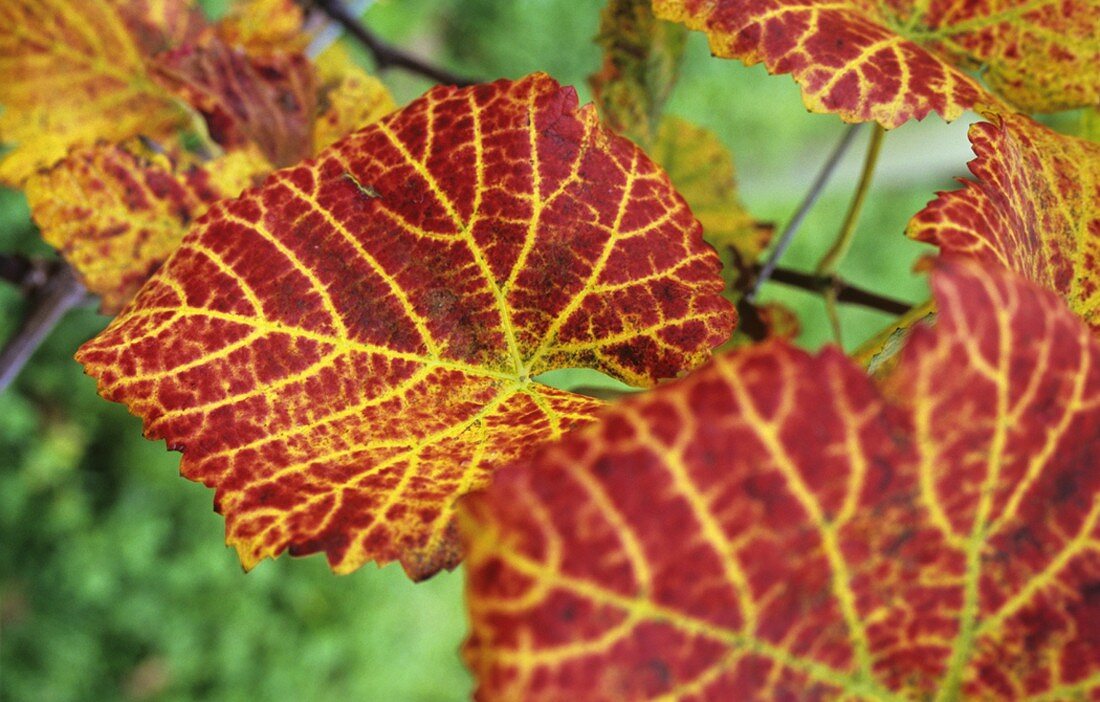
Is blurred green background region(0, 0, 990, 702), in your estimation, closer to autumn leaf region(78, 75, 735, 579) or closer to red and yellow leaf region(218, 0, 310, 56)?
red and yellow leaf region(218, 0, 310, 56)

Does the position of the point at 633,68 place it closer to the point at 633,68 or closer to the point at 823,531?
the point at 633,68

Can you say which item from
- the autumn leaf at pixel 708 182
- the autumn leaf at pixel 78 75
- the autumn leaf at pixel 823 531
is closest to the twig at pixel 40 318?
the autumn leaf at pixel 78 75

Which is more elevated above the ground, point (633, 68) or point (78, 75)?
point (78, 75)

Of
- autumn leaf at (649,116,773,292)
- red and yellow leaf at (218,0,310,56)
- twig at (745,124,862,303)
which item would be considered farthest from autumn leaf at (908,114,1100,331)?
red and yellow leaf at (218,0,310,56)

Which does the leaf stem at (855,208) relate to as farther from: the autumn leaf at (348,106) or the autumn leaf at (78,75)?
the autumn leaf at (78,75)

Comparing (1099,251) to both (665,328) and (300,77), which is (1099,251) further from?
(300,77)

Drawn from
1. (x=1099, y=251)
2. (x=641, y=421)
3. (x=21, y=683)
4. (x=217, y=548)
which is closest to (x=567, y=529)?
(x=641, y=421)

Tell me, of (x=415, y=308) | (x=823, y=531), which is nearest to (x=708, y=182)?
(x=415, y=308)
